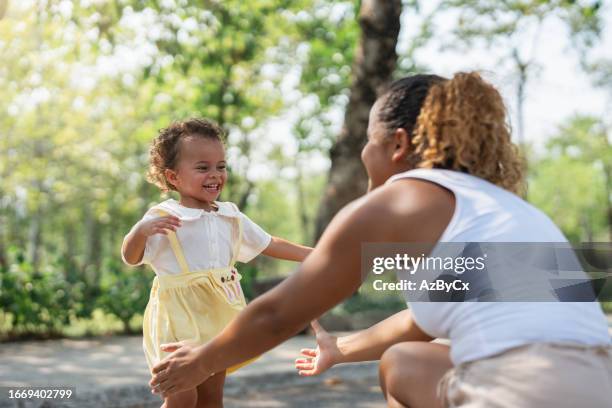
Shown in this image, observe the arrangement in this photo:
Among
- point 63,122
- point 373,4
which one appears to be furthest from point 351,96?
point 63,122

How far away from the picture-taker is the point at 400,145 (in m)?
2.21

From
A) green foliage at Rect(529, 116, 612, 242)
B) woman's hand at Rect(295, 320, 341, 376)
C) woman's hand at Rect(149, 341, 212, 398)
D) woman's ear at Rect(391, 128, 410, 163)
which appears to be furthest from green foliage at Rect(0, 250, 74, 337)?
green foliage at Rect(529, 116, 612, 242)

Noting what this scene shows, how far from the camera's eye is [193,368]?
2223mm

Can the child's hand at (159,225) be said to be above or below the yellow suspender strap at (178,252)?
above

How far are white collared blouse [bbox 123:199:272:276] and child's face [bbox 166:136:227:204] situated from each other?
0.31ft

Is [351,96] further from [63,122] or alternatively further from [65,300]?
[63,122]

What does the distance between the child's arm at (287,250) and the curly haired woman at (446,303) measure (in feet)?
4.58

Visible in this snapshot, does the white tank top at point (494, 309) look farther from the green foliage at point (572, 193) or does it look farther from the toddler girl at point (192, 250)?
the green foliage at point (572, 193)

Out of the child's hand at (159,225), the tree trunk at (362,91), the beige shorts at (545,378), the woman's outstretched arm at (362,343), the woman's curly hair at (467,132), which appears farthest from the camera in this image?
the tree trunk at (362,91)

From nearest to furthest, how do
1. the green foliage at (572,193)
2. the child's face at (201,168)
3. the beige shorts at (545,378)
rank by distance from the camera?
the beige shorts at (545,378)
the child's face at (201,168)
the green foliage at (572,193)

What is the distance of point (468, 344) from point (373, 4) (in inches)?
347

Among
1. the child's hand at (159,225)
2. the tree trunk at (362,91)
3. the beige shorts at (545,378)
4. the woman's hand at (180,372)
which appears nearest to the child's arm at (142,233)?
the child's hand at (159,225)

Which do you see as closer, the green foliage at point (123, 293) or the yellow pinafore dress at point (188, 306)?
the yellow pinafore dress at point (188, 306)

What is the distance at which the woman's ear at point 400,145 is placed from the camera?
2191 millimetres
